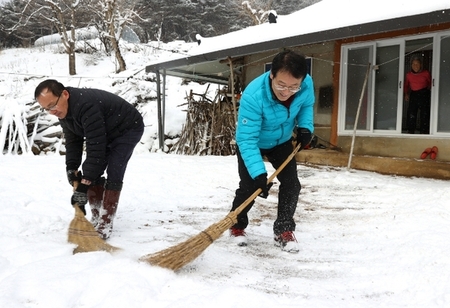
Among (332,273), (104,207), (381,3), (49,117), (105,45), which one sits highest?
(105,45)

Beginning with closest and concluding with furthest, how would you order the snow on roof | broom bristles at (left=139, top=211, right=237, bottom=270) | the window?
broom bristles at (left=139, top=211, right=237, bottom=270) → the snow on roof → the window

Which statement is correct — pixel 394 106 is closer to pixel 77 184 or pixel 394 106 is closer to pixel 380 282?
pixel 380 282

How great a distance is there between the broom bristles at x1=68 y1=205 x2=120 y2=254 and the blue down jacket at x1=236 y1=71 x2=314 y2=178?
3.68 feet

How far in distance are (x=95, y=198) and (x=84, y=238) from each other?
66 cm

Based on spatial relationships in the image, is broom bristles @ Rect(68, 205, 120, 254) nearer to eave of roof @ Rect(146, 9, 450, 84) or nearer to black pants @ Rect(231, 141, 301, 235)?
black pants @ Rect(231, 141, 301, 235)

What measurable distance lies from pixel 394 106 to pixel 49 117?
10540 mm

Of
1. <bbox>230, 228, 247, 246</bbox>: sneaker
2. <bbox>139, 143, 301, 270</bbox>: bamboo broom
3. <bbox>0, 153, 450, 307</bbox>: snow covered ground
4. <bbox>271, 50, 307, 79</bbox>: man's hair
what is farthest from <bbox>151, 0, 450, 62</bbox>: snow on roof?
<bbox>139, 143, 301, 270</bbox>: bamboo broom

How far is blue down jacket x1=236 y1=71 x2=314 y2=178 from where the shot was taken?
2.66 m

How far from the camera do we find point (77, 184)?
2.93m

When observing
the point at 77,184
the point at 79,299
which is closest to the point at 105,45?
the point at 77,184

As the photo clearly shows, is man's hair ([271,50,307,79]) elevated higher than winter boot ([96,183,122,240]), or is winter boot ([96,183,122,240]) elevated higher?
man's hair ([271,50,307,79])

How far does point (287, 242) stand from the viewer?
287cm

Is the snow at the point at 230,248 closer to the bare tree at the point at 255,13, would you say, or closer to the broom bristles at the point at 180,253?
the broom bristles at the point at 180,253

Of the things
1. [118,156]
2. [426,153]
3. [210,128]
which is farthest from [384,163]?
[210,128]
